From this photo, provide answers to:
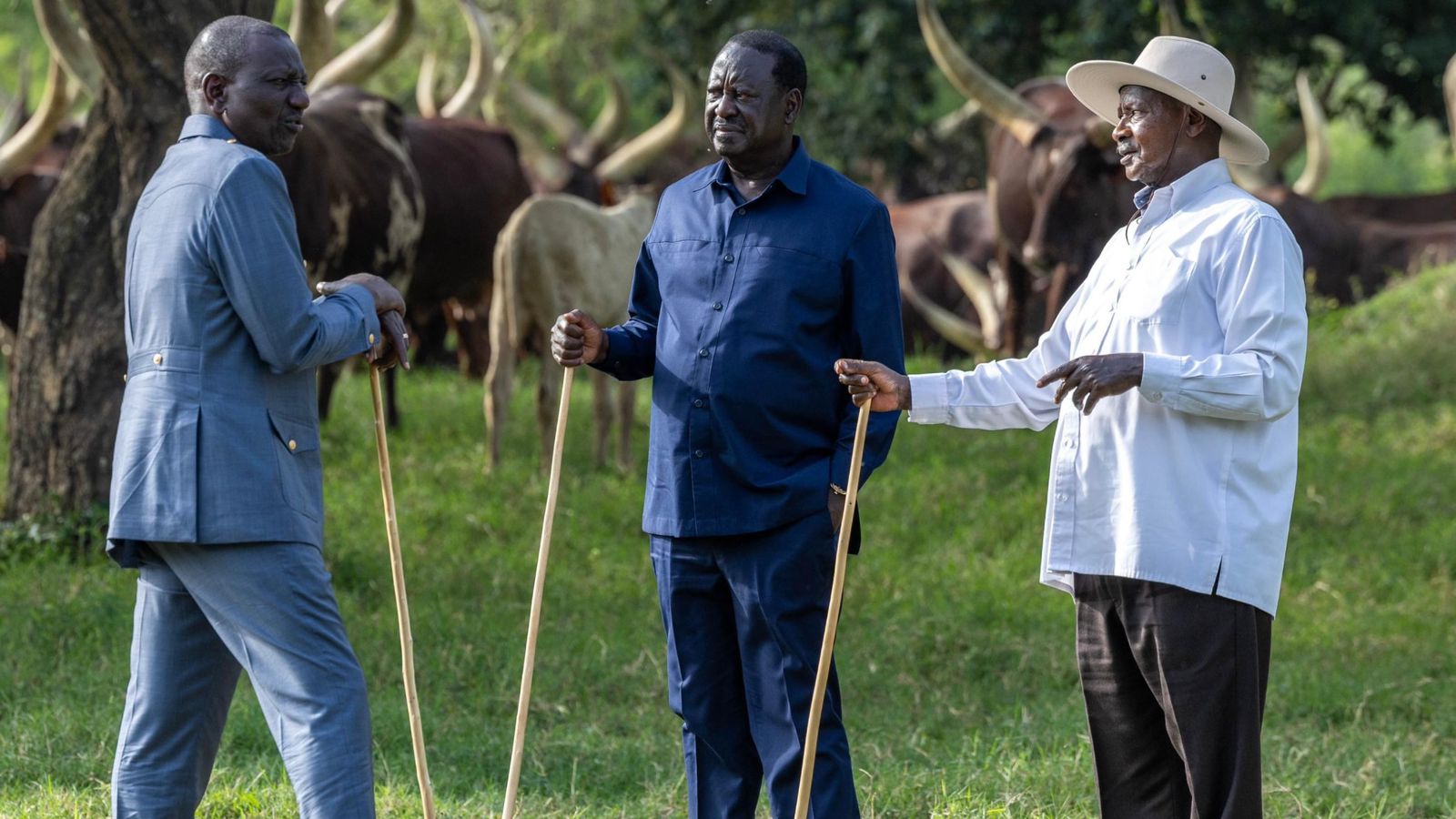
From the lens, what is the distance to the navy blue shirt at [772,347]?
4.20m

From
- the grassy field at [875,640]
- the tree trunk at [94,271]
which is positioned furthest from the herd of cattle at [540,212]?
the tree trunk at [94,271]

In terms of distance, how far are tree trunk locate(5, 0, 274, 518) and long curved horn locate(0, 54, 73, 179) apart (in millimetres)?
2267

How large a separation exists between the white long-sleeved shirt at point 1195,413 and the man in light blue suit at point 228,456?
1629mm

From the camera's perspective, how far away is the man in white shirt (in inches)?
150

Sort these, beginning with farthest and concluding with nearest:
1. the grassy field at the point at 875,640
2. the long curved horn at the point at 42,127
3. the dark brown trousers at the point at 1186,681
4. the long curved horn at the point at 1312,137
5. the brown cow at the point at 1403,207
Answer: the brown cow at the point at 1403,207 → the long curved horn at the point at 1312,137 → the long curved horn at the point at 42,127 → the grassy field at the point at 875,640 → the dark brown trousers at the point at 1186,681

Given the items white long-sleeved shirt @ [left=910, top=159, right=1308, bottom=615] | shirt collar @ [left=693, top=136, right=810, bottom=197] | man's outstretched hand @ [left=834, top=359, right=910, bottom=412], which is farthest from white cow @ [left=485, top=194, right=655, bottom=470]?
white long-sleeved shirt @ [left=910, top=159, right=1308, bottom=615]

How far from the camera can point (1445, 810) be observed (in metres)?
5.26

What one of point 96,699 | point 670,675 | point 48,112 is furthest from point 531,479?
point 670,675

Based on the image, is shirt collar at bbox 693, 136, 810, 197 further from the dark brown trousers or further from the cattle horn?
the cattle horn

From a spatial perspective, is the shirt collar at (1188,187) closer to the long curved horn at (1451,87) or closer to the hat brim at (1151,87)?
the hat brim at (1151,87)

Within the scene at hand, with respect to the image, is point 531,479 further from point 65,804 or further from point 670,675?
point 670,675

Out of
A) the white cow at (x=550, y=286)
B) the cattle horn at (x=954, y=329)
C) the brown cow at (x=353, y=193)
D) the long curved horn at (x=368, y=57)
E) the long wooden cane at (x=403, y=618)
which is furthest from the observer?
the cattle horn at (x=954, y=329)

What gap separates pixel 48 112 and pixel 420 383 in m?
2.91

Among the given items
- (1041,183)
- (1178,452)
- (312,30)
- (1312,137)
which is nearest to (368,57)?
(312,30)
